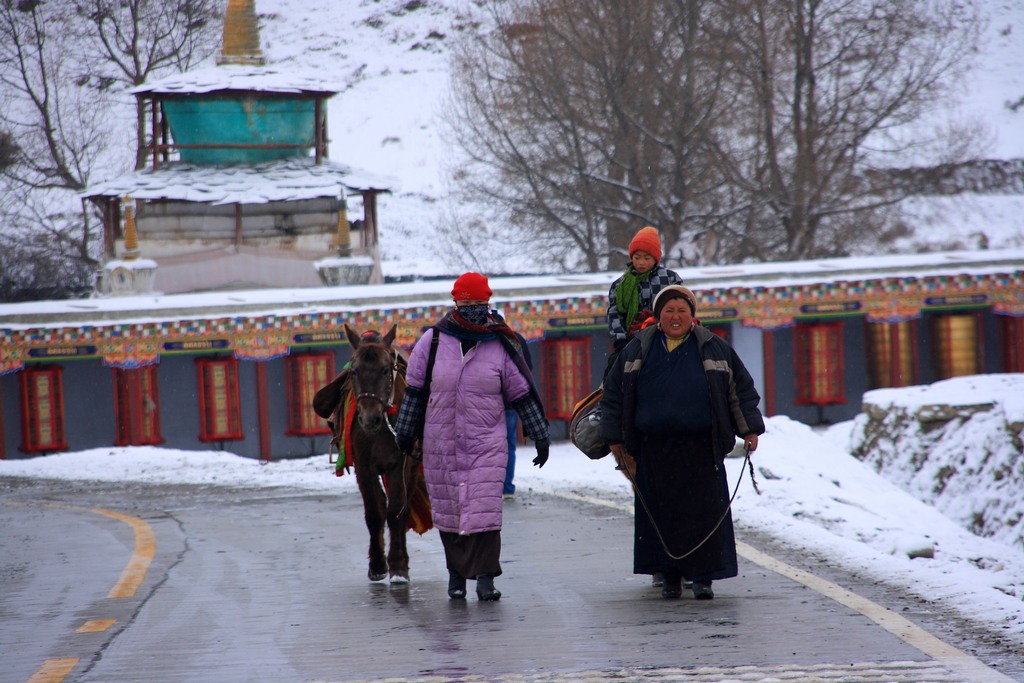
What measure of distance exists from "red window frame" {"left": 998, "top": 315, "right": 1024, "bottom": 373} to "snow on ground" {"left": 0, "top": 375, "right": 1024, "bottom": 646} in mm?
5255

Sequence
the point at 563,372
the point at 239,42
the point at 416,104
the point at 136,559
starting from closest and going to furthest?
the point at 136,559
the point at 563,372
the point at 239,42
the point at 416,104

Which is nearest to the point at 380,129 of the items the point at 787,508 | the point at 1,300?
the point at 1,300

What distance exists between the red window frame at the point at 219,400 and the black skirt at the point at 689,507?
53.8ft

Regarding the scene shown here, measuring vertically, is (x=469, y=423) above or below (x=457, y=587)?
above

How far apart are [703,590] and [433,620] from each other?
1512mm

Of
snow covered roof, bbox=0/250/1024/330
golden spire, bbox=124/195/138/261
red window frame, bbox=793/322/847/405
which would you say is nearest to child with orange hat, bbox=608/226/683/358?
snow covered roof, bbox=0/250/1024/330

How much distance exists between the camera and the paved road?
635 centimetres

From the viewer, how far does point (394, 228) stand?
76.7 metres

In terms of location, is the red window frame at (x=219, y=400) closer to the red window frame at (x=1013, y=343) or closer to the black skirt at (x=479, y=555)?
the red window frame at (x=1013, y=343)

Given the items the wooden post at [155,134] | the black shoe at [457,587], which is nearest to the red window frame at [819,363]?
the wooden post at [155,134]

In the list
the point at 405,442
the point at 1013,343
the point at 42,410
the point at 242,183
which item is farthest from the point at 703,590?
the point at 242,183

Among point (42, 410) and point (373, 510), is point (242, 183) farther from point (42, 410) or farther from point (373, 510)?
A: point (373, 510)

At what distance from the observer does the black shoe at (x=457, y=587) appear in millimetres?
8227

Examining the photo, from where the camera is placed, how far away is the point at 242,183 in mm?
30312
